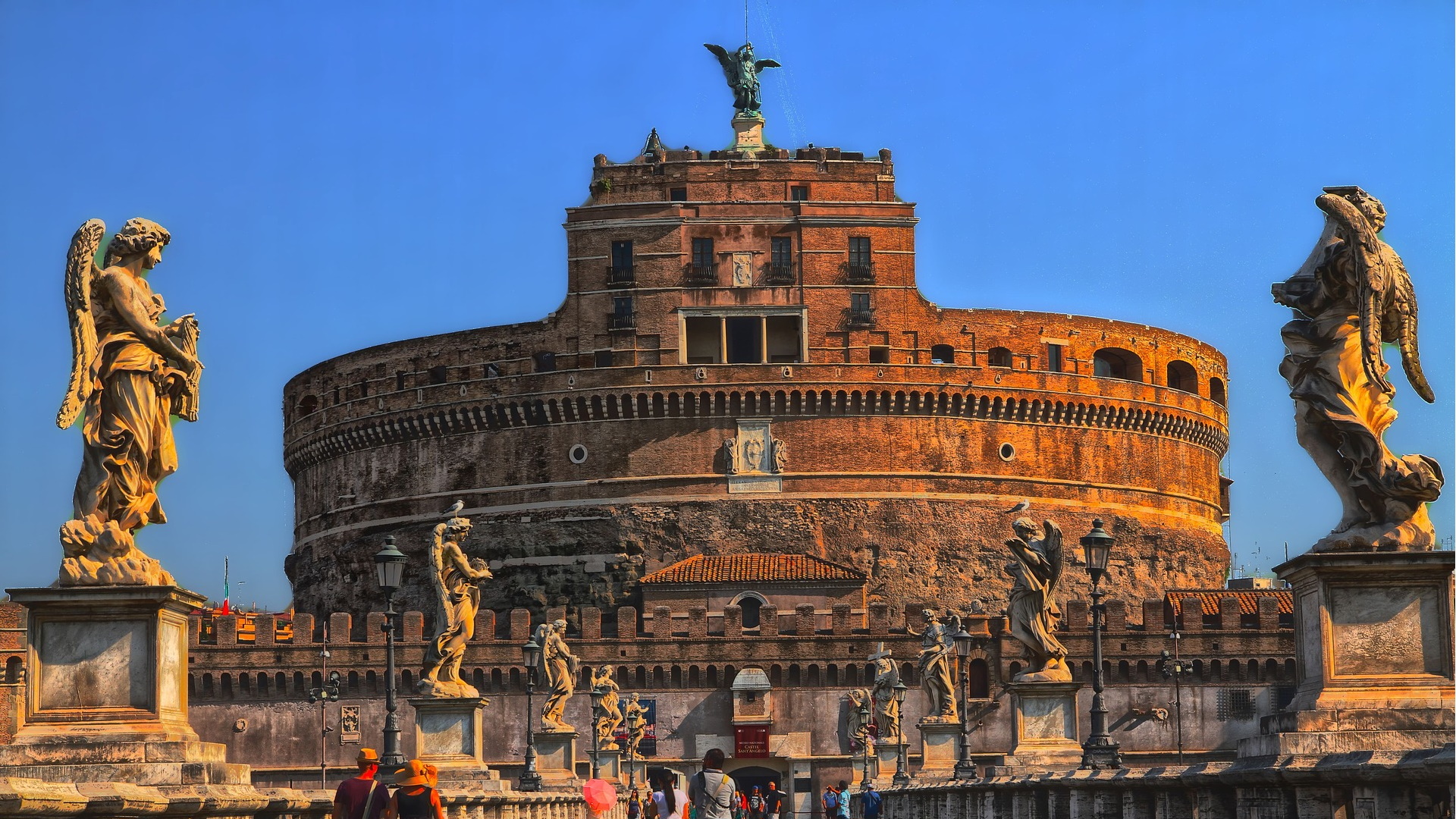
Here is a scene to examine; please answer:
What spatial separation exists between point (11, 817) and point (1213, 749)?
55448 mm

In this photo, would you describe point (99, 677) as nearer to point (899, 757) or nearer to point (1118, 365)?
point (899, 757)

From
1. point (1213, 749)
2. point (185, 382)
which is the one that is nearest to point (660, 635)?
point (1213, 749)

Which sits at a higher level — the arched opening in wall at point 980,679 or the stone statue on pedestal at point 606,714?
the arched opening in wall at point 980,679

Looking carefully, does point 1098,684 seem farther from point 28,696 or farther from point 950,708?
point 28,696

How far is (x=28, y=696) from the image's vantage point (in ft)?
34.4

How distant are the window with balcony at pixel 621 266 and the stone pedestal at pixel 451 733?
46.9m

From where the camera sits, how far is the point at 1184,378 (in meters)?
75.2

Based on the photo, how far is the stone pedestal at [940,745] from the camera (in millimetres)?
32062

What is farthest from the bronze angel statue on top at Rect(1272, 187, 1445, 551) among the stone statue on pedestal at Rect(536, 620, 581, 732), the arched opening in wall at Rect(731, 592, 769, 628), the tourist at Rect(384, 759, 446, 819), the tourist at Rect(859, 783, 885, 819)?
the arched opening in wall at Rect(731, 592, 769, 628)

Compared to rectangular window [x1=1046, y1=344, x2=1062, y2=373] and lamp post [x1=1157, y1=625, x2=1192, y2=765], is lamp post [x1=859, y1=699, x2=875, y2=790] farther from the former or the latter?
rectangular window [x1=1046, y1=344, x2=1062, y2=373]

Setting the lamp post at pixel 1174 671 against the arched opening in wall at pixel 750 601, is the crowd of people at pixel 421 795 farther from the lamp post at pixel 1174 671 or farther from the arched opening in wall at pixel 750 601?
the arched opening in wall at pixel 750 601

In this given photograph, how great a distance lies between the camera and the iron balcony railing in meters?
68.8

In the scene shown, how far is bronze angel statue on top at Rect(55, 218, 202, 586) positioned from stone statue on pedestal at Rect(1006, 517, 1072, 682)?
39.7 feet

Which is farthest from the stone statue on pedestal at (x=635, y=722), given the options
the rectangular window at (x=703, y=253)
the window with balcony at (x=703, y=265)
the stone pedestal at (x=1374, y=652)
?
the stone pedestal at (x=1374, y=652)
